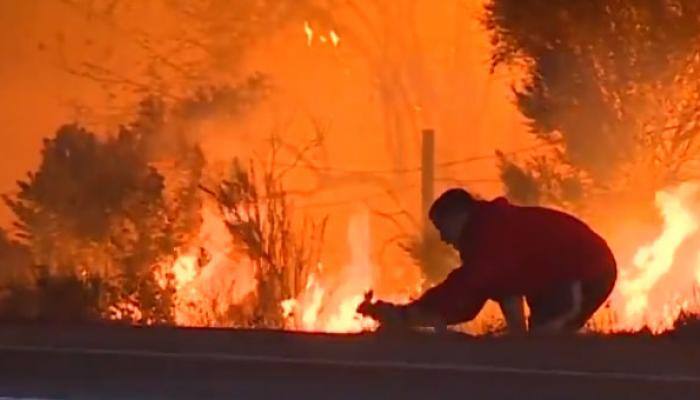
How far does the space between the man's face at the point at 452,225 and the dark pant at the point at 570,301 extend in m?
0.32

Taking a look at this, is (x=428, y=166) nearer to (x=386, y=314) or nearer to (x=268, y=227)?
(x=268, y=227)

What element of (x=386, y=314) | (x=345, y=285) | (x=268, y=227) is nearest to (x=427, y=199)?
(x=345, y=285)

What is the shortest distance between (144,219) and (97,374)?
133 inches

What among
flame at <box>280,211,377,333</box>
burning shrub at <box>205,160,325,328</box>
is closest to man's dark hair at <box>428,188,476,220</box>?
flame at <box>280,211,377,333</box>

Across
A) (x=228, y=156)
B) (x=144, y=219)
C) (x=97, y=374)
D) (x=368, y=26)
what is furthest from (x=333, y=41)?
(x=97, y=374)

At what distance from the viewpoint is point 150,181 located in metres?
6.20

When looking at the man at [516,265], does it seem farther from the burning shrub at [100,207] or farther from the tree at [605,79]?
the burning shrub at [100,207]

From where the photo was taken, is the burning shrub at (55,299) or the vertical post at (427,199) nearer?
the burning shrub at (55,299)

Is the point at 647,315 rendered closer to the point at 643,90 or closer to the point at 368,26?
the point at 643,90

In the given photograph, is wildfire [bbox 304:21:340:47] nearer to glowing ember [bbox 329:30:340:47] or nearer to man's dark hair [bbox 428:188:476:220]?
glowing ember [bbox 329:30:340:47]

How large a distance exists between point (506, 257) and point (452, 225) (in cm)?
32

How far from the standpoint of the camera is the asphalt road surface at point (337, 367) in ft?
8.76

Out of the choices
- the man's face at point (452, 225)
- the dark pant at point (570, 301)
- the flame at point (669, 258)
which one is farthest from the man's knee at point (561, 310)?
the flame at point (669, 258)

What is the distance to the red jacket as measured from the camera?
452 centimetres
